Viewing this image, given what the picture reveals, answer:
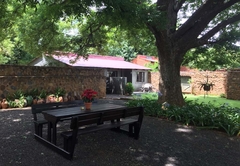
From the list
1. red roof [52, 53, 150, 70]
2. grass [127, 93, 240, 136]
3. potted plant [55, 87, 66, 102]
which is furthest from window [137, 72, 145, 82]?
grass [127, 93, 240, 136]

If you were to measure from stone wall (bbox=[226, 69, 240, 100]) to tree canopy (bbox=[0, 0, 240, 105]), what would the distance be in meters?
7.16

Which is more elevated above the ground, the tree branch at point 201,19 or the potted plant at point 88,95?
the tree branch at point 201,19

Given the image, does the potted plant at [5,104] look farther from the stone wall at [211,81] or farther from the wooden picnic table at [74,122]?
the stone wall at [211,81]

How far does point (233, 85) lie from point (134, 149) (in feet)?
47.1

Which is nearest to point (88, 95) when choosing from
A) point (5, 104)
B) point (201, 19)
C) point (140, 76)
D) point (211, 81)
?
point (201, 19)

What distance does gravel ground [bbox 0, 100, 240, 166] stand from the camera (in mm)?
3598

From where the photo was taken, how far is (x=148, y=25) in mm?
6961

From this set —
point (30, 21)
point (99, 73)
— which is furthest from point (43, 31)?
point (99, 73)

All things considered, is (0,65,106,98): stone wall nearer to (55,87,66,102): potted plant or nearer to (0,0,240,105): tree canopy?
(55,87,66,102): potted plant

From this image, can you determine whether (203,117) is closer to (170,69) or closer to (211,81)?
(170,69)

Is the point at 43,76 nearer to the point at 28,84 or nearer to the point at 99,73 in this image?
the point at 28,84

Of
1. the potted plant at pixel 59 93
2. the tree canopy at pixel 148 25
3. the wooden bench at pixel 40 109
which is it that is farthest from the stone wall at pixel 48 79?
the wooden bench at pixel 40 109

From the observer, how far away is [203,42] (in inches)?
305

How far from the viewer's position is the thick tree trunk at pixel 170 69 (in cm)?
787
